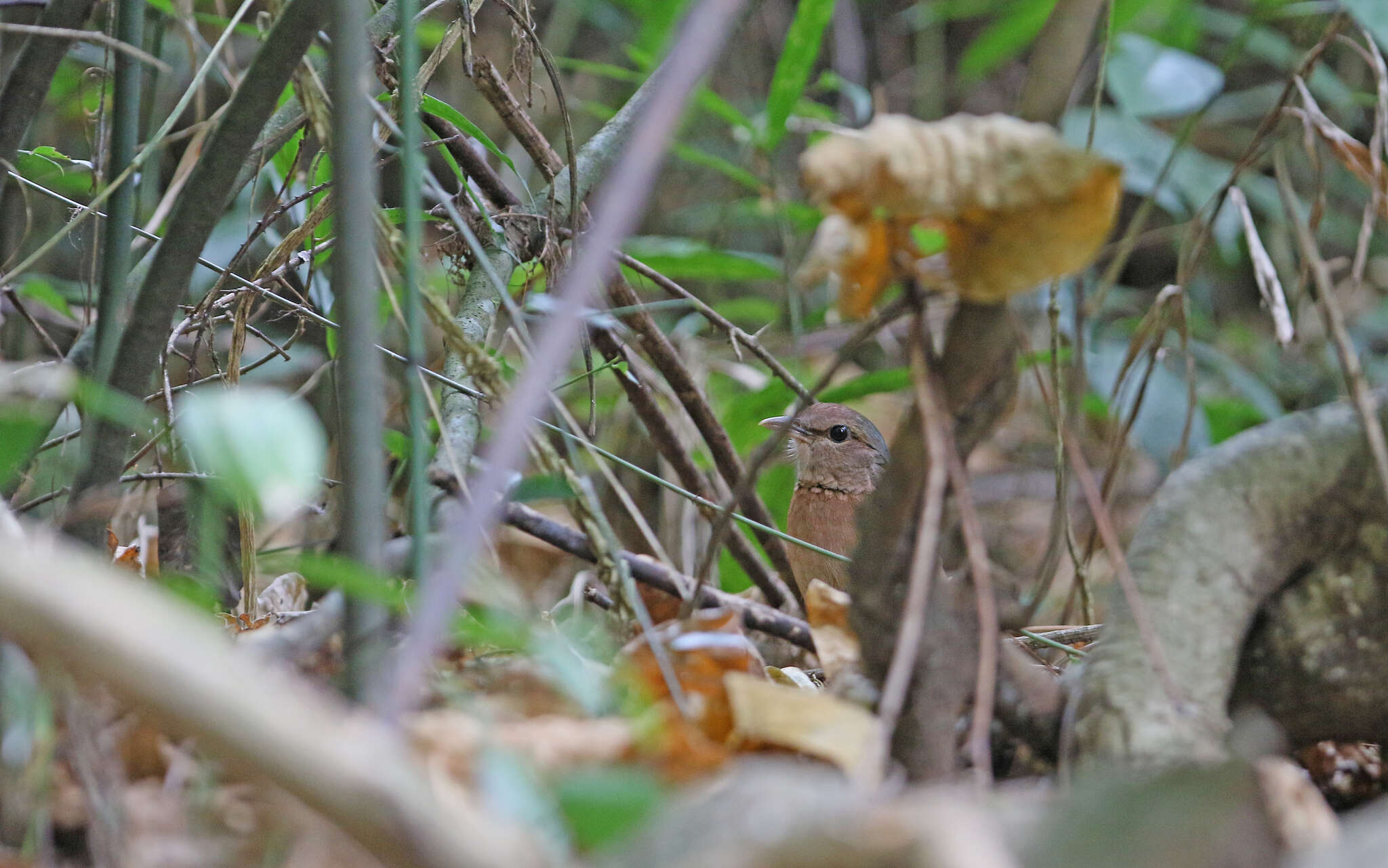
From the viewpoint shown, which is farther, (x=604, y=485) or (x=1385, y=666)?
(x=604, y=485)

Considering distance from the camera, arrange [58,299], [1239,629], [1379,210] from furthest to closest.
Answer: [58,299]
[1379,210]
[1239,629]

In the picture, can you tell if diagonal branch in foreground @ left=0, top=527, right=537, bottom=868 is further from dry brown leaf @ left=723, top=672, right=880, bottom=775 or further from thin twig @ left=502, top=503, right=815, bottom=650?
thin twig @ left=502, top=503, right=815, bottom=650

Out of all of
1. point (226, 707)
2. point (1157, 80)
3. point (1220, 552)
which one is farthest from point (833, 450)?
point (226, 707)

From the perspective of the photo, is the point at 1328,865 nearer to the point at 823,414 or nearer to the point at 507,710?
the point at 507,710

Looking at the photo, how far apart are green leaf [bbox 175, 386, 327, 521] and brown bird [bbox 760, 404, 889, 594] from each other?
11.9 ft

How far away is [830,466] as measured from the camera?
15.3 feet

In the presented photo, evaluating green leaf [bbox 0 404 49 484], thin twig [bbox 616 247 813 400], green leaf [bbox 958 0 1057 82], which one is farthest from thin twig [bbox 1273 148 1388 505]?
green leaf [bbox 958 0 1057 82]

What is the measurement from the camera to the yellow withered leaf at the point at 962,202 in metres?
1.05

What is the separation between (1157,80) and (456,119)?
312cm

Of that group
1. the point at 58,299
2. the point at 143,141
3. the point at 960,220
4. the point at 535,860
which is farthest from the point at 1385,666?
the point at 143,141

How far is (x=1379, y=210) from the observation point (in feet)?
6.37

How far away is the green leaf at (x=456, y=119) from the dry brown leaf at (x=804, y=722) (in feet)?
3.73

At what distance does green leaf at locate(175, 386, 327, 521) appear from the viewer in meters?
0.80

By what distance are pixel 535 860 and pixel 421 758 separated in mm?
262
